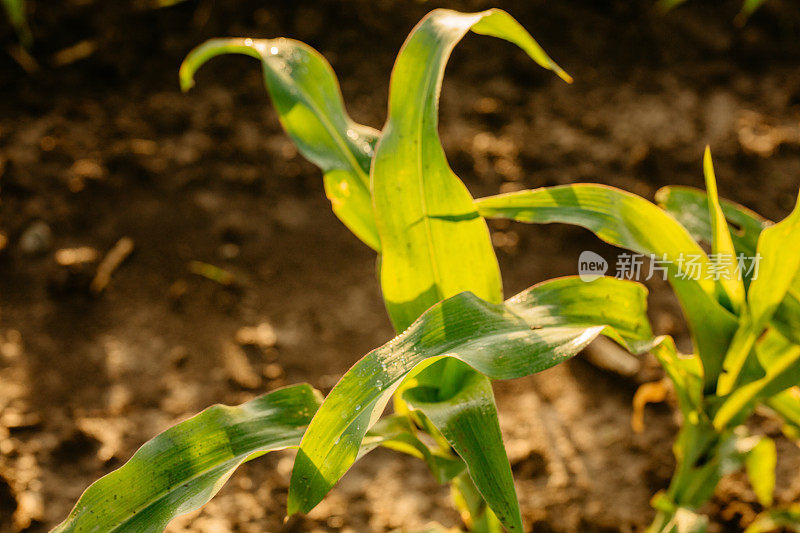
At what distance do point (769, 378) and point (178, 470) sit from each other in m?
0.68

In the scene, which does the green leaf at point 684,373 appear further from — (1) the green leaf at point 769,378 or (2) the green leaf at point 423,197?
(2) the green leaf at point 423,197

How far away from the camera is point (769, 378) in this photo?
0.73m

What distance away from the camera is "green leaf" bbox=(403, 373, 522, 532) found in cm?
57

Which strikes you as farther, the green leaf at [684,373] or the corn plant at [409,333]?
the green leaf at [684,373]

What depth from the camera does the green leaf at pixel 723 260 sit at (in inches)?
27.1

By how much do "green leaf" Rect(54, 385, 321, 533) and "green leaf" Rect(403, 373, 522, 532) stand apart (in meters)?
0.16

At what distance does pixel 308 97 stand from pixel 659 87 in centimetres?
130

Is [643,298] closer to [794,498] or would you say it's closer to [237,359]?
[794,498]

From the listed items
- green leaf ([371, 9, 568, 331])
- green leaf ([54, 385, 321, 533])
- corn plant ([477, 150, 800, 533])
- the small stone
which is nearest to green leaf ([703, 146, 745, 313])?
corn plant ([477, 150, 800, 533])

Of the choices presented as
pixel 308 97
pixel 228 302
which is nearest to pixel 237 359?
pixel 228 302

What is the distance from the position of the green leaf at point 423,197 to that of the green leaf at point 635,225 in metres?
0.05

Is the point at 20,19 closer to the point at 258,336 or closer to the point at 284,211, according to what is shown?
the point at 284,211

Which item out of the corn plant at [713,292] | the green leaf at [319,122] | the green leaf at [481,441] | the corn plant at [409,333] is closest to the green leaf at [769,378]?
the corn plant at [713,292]

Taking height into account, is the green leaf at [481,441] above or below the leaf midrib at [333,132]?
below
